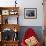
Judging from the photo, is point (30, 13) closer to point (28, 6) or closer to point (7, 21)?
point (28, 6)

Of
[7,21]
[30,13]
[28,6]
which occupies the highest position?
[28,6]

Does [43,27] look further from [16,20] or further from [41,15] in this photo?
[16,20]

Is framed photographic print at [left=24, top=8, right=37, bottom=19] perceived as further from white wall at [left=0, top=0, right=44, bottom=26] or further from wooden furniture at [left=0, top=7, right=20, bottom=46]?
wooden furniture at [left=0, top=7, right=20, bottom=46]

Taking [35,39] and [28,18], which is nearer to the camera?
[35,39]

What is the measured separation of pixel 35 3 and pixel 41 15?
20.3 inches

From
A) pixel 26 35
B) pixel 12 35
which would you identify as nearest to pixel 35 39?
pixel 26 35

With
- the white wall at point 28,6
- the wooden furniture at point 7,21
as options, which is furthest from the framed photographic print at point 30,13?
the wooden furniture at point 7,21

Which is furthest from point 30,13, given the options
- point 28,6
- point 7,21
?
point 7,21

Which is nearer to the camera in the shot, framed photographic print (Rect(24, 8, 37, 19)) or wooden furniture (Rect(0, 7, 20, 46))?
wooden furniture (Rect(0, 7, 20, 46))

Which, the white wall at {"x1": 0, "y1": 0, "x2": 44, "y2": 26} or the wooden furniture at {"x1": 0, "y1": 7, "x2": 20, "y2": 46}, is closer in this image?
the wooden furniture at {"x1": 0, "y1": 7, "x2": 20, "y2": 46}

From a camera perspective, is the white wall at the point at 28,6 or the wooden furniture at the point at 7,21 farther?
the white wall at the point at 28,6

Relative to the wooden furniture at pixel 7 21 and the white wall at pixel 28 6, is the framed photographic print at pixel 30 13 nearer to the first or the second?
the white wall at pixel 28 6

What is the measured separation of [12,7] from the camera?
586cm

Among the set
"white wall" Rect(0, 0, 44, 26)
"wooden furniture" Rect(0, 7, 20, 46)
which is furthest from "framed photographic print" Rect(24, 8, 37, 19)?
"wooden furniture" Rect(0, 7, 20, 46)
